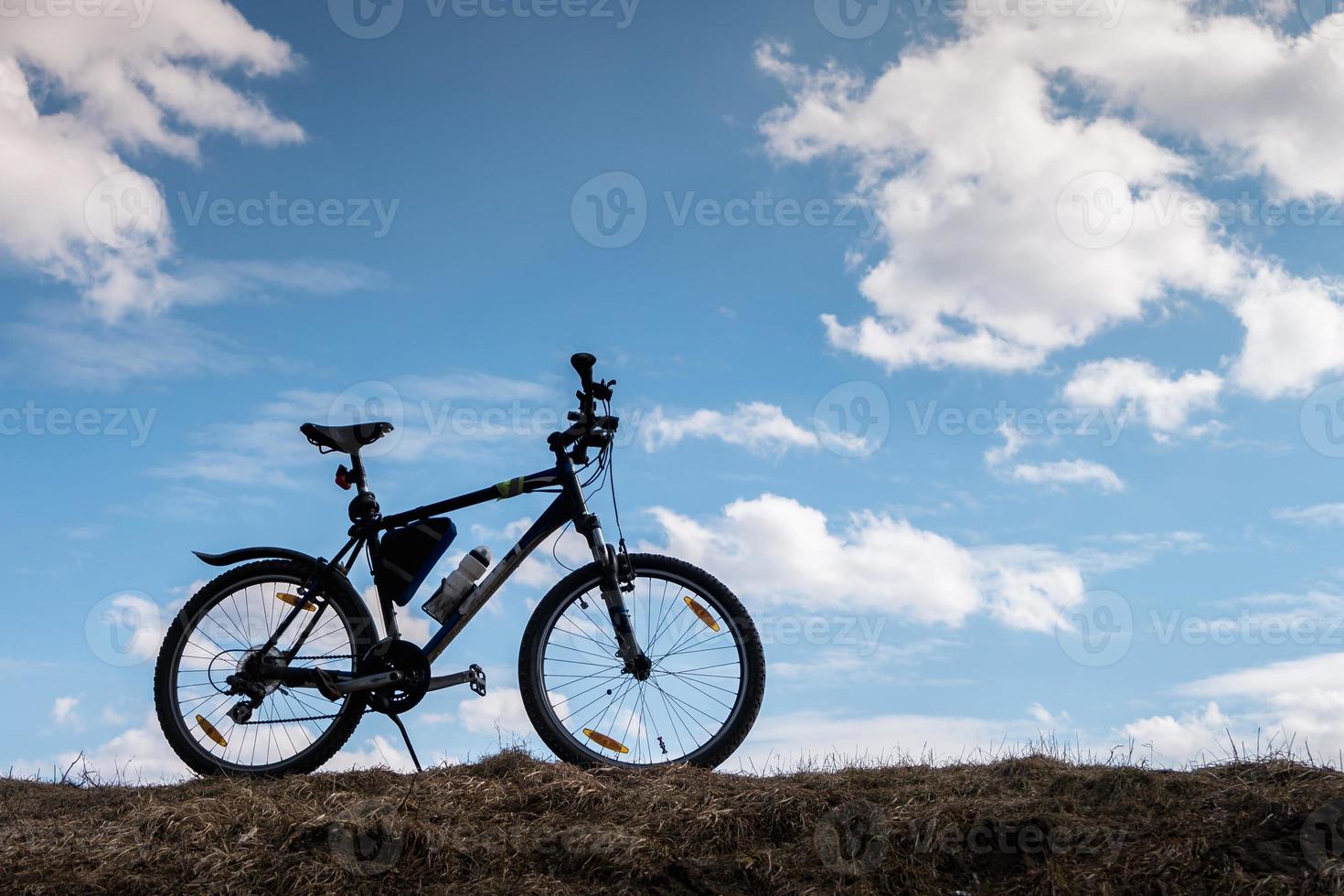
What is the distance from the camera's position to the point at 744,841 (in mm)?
5344

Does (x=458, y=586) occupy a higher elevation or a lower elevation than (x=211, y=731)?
higher

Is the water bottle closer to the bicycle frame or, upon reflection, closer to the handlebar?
the bicycle frame

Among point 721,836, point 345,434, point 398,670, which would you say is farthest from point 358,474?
point 721,836

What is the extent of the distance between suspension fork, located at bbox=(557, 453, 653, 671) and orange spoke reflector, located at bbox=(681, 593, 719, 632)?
40cm

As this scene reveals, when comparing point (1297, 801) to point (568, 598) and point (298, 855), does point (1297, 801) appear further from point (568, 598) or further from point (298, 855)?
point (298, 855)

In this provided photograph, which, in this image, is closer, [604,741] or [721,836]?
[721,836]

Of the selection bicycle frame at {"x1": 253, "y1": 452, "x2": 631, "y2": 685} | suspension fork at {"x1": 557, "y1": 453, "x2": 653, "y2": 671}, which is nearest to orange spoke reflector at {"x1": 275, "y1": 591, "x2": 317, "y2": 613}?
bicycle frame at {"x1": 253, "y1": 452, "x2": 631, "y2": 685}

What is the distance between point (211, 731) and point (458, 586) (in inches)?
77.7

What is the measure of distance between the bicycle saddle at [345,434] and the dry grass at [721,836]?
7.34 ft

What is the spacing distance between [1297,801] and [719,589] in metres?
3.30

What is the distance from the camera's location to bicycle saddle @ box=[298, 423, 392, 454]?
24.5ft

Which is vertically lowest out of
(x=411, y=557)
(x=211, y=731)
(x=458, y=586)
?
(x=211, y=731)

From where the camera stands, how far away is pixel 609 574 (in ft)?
23.4

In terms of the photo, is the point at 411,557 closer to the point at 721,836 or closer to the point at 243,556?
the point at 243,556
